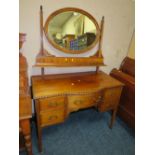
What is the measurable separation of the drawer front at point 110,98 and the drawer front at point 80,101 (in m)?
0.13

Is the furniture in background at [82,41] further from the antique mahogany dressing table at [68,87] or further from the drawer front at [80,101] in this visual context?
the drawer front at [80,101]

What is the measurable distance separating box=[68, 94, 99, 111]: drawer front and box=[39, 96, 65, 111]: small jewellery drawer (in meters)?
0.10

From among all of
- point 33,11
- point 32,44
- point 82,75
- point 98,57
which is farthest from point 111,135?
point 33,11

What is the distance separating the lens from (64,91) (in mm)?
1279

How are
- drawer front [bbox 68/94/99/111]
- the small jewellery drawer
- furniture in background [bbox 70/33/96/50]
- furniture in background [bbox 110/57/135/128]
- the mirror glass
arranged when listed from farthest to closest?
furniture in background [bbox 110/57/135/128] → furniture in background [bbox 70/33/96/50] → the mirror glass → drawer front [bbox 68/94/99/111] → the small jewellery drawer

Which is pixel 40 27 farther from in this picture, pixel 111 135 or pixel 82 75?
pixel 111 135

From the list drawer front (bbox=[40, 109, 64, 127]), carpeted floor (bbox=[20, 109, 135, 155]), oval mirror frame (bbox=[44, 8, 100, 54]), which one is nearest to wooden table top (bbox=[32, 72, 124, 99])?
drawer front (bbox=[40, 109, 64, 127])

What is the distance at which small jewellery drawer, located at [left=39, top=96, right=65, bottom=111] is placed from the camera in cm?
121

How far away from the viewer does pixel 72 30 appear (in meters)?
1.56

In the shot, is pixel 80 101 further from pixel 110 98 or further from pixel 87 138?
pixel 87 138

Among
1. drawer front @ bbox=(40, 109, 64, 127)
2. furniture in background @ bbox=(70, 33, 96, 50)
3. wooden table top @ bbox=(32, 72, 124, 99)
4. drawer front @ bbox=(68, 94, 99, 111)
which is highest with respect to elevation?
furniture in background @ bbox=(70, 33, 96, 50)

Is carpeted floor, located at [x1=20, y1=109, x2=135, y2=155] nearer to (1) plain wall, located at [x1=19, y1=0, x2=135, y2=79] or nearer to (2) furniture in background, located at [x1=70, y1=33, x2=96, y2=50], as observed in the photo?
(1) plain wall, located at [x1=19, y1=0, x2=135, y2=79]
